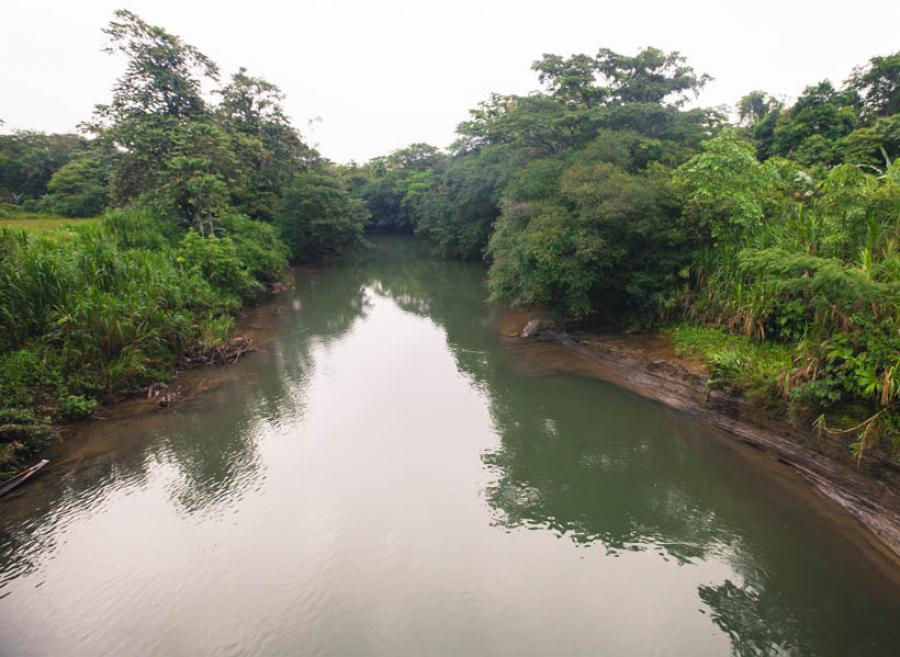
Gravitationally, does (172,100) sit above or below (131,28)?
below

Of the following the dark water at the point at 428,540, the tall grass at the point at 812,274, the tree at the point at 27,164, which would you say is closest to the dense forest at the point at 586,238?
the tall grass at the point at 812,274

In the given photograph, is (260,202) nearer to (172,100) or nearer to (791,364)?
(172,100)

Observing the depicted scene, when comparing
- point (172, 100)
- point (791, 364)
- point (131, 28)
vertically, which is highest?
point (131, 28)

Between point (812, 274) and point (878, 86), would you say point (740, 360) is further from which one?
point (878, 86)

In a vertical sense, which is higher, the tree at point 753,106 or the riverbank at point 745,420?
the tree at point 753,106

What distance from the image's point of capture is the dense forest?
719 centimetres

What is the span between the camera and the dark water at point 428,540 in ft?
16.0

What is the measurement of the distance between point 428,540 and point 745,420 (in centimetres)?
612

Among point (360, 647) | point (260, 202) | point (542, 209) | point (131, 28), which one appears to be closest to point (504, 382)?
point (542, 209)

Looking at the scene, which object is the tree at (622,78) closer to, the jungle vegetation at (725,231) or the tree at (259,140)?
the jungle vegetation at (725,231)

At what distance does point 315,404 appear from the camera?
10.0 metres

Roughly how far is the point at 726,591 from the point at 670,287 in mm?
7617

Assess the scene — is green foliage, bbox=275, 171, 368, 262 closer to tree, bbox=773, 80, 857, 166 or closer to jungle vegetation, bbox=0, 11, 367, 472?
jungle vegetation, bbox=0, 11, 367, 472

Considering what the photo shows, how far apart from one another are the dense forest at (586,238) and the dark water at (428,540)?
1609 mm
